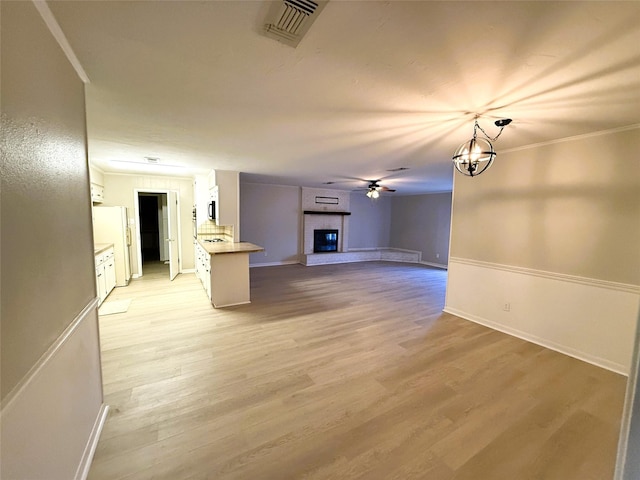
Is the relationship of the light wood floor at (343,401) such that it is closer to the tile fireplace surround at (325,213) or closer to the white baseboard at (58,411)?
the white baseboard at (58,411)

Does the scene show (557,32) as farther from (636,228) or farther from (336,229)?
(336,229)

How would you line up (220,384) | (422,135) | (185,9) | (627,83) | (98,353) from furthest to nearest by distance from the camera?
1. (422,135)
2. (220,384)
3. (98,353)
4. (627,83)
5. (185,9)

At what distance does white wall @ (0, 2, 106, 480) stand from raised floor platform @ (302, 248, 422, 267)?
6549 mm

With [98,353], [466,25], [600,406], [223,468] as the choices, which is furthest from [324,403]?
[466,25]

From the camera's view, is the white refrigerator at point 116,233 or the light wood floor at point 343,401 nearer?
the light wood floor at point 343,401

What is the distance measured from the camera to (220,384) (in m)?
2.29

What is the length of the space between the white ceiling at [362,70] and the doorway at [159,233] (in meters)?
2.96

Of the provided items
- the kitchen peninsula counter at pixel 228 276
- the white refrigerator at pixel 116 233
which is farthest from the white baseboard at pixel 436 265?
the white refrigerator at pixel 116 233

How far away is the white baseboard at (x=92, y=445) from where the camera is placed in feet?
4.70

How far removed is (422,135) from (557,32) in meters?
1.54

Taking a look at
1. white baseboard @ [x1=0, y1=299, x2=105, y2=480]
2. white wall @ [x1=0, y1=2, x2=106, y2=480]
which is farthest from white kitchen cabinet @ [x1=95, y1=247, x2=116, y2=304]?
white wall @ [x1=0, y1=2, x2=106, y2=480]

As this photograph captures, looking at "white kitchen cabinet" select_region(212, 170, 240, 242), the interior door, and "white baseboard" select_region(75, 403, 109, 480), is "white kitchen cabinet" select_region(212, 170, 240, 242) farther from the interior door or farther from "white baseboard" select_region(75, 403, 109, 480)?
"white baseboard" select_region(75, 403, 109, 480)

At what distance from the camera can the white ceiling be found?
117 cm

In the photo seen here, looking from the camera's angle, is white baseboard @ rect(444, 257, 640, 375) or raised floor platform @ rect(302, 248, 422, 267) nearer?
white baseboard @ rect(444, 257, 640, 375)
